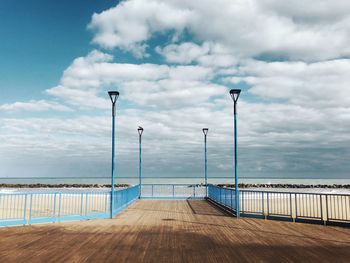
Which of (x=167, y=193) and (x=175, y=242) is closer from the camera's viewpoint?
(x=175, y=242)

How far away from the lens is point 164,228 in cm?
1322

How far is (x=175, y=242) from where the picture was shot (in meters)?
10.4

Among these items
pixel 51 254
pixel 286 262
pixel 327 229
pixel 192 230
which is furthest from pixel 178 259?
pixel 327 229

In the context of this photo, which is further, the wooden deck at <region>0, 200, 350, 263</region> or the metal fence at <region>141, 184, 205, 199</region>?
the metal fence at <region>141, 184, 205, 199</region>

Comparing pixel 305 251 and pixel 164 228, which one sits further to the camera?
pixel 164 228

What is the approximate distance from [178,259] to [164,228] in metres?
5.13

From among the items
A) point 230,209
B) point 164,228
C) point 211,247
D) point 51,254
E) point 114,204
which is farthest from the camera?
point 230,209

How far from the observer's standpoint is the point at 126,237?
1117cm

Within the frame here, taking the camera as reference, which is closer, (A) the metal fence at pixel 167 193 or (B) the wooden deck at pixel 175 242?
(B) the wooden deck at pixel 175 242

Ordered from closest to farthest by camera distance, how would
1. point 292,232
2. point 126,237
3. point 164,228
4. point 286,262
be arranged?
point 286,262 < point 126,237 < point 292,232 < point 164,228

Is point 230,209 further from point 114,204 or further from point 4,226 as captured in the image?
point 4,226

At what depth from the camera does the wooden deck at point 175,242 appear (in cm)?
839

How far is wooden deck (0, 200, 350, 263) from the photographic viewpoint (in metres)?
8.39

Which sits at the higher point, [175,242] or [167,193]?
[175,242]
